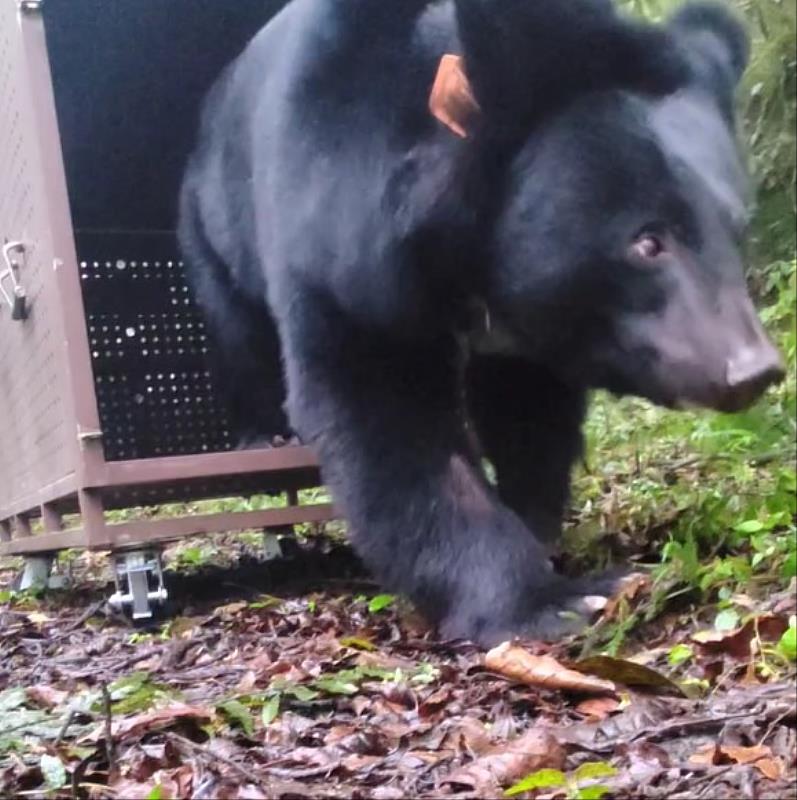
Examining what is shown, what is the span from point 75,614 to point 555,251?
2412 millimetres

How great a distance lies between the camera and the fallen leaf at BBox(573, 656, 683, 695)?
202 centimetres

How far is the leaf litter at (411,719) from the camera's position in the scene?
1662mm

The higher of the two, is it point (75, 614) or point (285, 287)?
point (285, 287)

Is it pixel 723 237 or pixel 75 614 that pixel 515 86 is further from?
pixel 75 614

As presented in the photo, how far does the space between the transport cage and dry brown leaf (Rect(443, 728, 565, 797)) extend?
1858mm

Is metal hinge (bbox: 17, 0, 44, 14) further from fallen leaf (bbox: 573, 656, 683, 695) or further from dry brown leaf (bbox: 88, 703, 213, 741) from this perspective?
fallen leaf (bbox: 573, 656, 683, 695)

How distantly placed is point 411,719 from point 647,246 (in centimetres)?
101

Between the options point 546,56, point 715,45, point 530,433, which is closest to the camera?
point 546,56

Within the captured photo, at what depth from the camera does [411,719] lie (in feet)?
6.84

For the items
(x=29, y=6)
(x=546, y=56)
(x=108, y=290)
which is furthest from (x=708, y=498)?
(x=108, y=290)

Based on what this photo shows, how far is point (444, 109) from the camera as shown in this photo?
2.57 meters

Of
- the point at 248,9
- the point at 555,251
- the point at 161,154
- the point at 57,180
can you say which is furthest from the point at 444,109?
the point at 161,154

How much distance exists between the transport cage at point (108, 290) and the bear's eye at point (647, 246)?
61.9 inches

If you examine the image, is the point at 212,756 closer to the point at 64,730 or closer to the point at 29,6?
the point at 64,730
